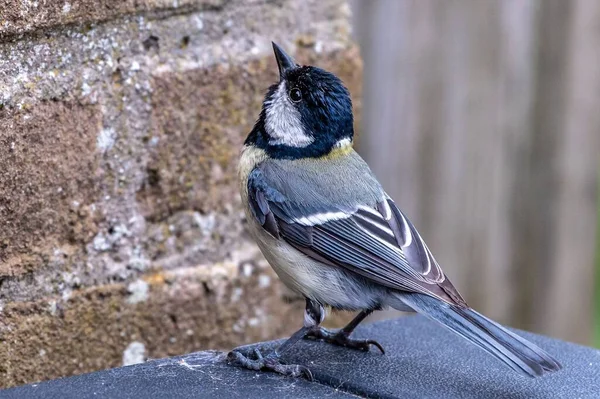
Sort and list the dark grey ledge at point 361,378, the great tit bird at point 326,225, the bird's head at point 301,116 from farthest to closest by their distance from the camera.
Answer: the bird's head at point 301,116, the great tit bird at point 326,225, the dark grey ledge at point 361,378

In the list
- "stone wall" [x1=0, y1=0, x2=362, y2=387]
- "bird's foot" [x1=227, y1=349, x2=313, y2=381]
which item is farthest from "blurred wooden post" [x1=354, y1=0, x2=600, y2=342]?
"bird's foot" [x1=227, y1=349, x2=313, y2=381]

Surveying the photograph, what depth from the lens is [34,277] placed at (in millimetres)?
2443

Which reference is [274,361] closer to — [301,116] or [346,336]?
[346,336]

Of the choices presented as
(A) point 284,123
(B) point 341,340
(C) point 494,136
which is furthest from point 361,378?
(C) point 494,136

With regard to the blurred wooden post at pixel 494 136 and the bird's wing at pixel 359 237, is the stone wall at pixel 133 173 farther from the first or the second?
the blurred wooden post at pixel 494 136

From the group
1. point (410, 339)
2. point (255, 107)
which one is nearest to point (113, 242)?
point (255, 107)

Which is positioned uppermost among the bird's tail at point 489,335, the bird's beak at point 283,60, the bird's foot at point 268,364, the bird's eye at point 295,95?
the bird's beak at point 283,60

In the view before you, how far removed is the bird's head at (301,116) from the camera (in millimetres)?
2754

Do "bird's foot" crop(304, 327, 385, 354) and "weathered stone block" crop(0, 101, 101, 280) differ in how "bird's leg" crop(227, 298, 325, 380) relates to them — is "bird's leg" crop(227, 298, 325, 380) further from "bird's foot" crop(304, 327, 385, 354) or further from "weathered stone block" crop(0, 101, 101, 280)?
"weathered stone block" crop(0, 101, 101, 280)

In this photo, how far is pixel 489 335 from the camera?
2273mm

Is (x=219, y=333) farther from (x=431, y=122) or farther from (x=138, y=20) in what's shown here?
(x=431, y=122)

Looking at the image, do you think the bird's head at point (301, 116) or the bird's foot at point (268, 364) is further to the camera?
the bird's head at point (301, 116)

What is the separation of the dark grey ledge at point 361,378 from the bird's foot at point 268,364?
0.03 metres

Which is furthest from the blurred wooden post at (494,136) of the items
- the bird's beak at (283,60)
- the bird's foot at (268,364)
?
the bird's foot at (268,364)
